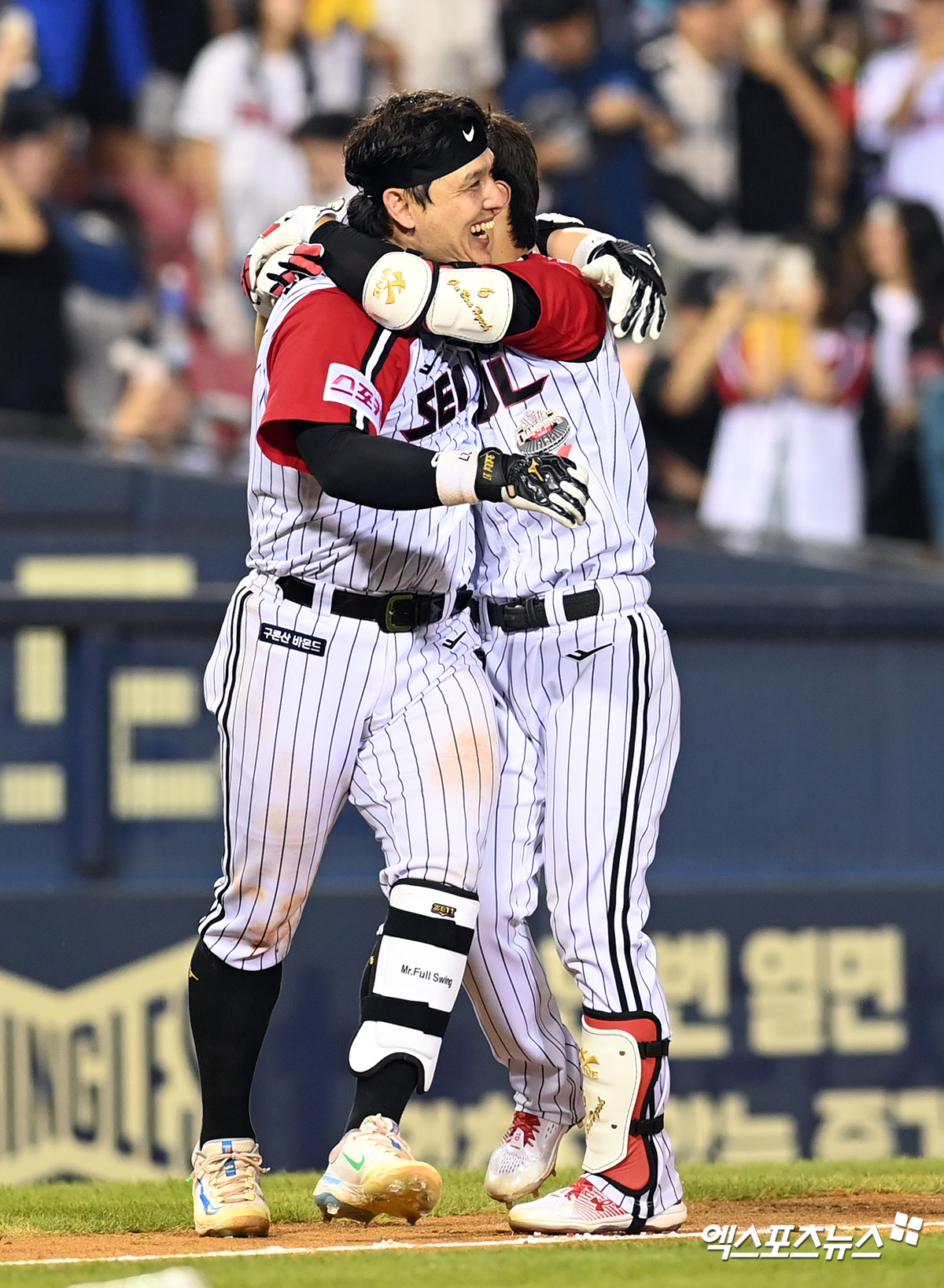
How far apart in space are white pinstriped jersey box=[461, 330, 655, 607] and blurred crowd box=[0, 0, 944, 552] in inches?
151

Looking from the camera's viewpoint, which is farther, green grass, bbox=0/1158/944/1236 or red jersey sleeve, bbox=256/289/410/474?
green grass, bbox=0/1158/944/1236

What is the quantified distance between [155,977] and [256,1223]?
247 centimetres

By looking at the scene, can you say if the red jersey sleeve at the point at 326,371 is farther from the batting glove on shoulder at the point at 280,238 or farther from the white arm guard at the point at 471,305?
the batting glove on shoulder at the point at 280,238

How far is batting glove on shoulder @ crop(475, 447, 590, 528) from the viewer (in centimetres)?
292

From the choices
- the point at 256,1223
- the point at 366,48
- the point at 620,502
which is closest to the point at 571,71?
the point at 366,48

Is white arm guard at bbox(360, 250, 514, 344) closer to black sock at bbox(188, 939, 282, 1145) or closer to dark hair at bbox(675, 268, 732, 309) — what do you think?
black sock at bbox(188, 939, 282, 1145)

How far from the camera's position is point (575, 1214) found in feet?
10.4

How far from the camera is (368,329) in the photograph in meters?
3.15

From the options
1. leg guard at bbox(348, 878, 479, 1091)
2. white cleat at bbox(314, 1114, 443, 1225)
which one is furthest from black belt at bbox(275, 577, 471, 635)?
white cleat at bbox(314, 1114, 443, 1225)

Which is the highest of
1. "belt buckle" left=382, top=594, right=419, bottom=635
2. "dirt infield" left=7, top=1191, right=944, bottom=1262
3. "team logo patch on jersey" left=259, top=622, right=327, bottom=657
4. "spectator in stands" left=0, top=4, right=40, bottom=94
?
"spectator in stands" left=0, top=4, right=40, bottom=94

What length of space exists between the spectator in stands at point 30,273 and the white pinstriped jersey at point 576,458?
4.17 metres

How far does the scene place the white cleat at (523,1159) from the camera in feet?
11.8

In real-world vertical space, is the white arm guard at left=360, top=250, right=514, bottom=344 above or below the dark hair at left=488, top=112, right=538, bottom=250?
below

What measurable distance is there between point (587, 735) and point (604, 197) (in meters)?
4.98
